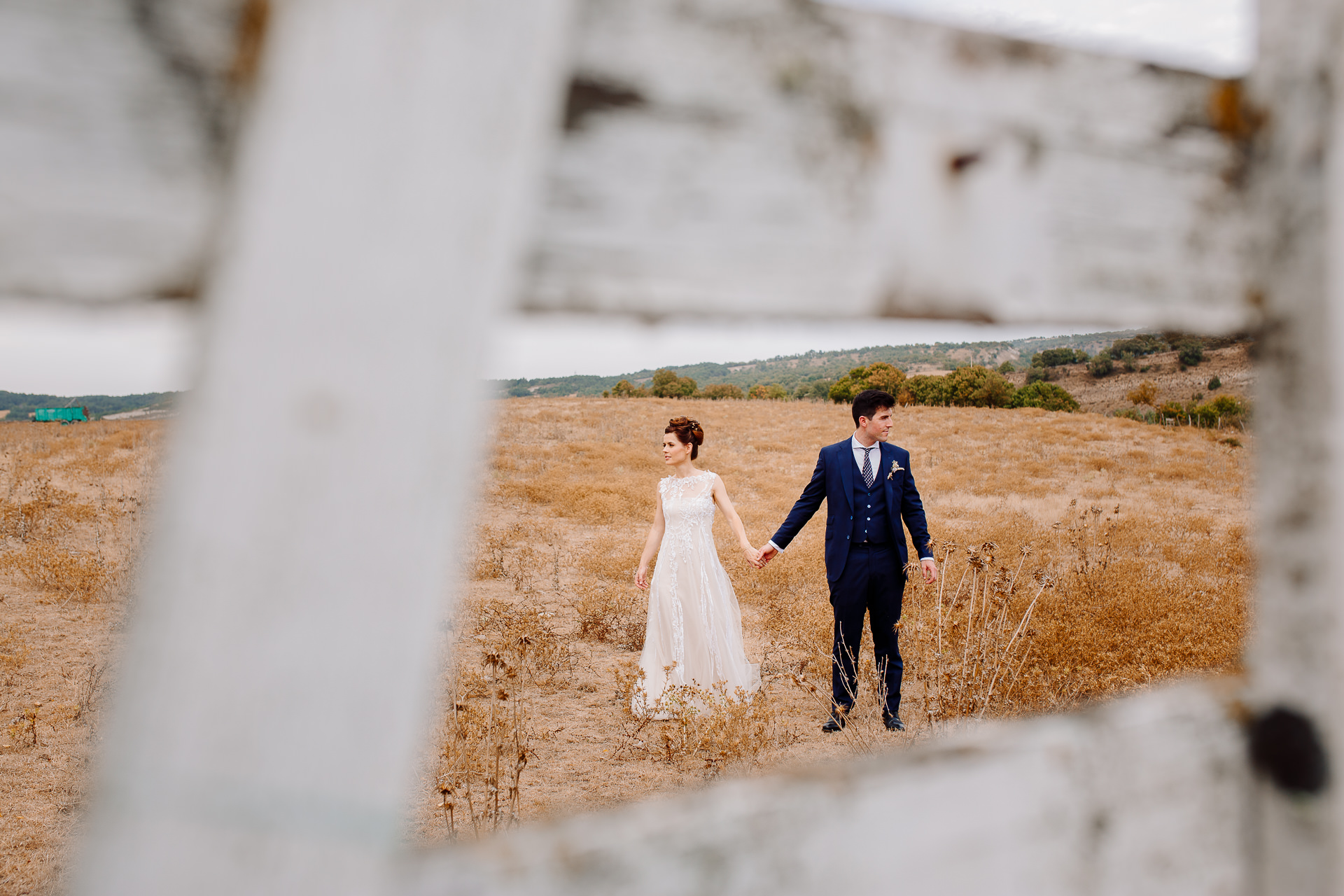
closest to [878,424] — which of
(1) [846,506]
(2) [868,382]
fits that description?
(1) [846,506]

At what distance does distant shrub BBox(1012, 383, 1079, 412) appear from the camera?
38.0 meters

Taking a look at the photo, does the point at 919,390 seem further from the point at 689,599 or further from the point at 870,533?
the point at 870,533

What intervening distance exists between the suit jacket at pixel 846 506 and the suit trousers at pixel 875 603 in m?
0.07

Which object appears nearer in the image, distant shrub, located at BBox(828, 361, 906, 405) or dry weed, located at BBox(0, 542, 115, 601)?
dry weed, located at BBox(0, 542, 115, 601)

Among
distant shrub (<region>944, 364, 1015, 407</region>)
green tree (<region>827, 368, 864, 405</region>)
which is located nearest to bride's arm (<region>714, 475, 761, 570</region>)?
distant shrub (<region>944, 364, 1015, 407</region>)

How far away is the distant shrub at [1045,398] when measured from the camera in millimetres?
38000

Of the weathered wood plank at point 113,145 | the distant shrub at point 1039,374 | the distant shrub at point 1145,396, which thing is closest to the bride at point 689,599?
the weathered wood plank at point 113,145

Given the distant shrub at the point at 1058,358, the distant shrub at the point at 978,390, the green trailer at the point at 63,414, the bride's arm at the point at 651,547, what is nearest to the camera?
the bride's arm at the point at 651,547

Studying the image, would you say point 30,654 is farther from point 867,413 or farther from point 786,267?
point 786,267

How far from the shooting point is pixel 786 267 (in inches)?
20.0

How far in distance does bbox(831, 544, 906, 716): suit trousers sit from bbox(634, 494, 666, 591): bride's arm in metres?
1.33

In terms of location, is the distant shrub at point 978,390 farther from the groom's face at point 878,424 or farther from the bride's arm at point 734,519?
the groom's face at point 878,424

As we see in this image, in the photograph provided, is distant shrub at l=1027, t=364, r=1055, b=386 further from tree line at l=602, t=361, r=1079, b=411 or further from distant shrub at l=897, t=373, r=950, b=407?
distant shrub at l=897, t=373, r=950, b=407

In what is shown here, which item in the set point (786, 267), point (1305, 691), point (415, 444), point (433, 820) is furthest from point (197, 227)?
point (433, 820)
